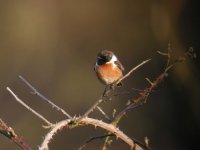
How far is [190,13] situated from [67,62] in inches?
158

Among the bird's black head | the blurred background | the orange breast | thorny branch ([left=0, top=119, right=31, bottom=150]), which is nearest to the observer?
thorny branch ([left=0, top=119, right=31, bottom=150])

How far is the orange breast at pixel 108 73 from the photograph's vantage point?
522 centimetres

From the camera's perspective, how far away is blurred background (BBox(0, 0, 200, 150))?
30.9 feet

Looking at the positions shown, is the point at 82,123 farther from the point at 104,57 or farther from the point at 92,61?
the point at 92,61

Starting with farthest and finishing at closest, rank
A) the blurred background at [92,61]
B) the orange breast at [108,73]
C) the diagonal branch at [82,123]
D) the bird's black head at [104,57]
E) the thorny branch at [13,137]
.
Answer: the blurred background at [92,61]
the bird's black head at [104,57]
the orange breast at [108,73]
the diagonal branch at [82,123]
the thorny branch at [13,137]

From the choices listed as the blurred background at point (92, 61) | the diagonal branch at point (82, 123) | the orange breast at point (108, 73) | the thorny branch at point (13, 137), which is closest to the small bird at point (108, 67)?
the orange breast at point (108, 73)

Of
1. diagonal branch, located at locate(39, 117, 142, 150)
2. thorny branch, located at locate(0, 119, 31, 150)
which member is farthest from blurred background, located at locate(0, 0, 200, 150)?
thorny branch, located at locate(0, 119, 31, 150)

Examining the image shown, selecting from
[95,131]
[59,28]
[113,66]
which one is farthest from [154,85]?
[59,28]

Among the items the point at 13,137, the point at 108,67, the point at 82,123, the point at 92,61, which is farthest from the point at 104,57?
the point at 92,61

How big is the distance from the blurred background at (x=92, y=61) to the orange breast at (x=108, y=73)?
337 centimetres

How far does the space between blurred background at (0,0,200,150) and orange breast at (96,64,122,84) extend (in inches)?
133

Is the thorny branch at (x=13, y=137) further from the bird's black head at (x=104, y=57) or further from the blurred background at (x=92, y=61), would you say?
the blurred background at (x=92, y=61)

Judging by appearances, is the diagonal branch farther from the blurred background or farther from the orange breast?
the blurred background

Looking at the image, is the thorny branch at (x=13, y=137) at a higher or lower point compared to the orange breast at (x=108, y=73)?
lower
